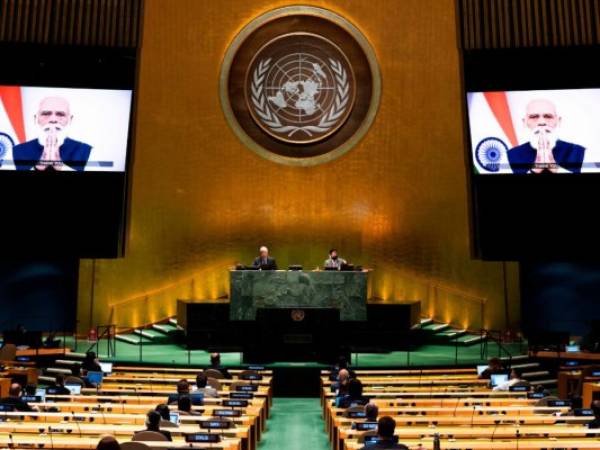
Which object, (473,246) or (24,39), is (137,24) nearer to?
(24,39)

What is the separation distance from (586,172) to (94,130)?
10424 mm

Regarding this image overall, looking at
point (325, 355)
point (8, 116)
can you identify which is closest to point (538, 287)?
point (325, 355)

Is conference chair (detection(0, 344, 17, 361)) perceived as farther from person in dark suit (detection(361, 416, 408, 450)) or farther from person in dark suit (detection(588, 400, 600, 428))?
person in dark suit (detection(588, 400, 600, 428))

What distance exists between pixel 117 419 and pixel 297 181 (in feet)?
34.8

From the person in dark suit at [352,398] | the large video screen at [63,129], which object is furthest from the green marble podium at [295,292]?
the person in dark suit at [352,398]

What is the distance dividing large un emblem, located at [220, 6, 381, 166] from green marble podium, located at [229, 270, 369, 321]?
13.3 ft

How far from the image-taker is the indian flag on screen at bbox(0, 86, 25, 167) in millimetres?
15484

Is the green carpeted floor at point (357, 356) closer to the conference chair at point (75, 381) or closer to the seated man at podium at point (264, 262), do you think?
the seated man at podium at point (264, 262)

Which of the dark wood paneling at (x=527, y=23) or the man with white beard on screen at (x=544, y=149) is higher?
the dark wood paneling at (x=527, y=23)

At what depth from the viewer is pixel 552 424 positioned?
22.2 feet

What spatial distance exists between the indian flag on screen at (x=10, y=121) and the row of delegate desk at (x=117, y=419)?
772 centimetres

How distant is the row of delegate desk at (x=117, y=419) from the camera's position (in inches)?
224

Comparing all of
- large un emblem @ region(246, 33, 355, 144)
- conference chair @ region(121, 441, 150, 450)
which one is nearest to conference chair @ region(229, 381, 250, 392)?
conference chair @ region(121, 441, 150, 450)

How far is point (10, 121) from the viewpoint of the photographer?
611 inches
